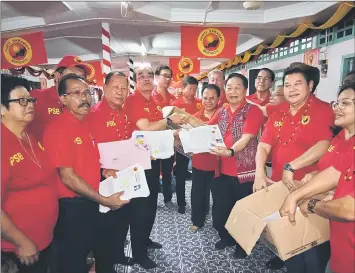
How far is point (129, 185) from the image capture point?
178 centimetres

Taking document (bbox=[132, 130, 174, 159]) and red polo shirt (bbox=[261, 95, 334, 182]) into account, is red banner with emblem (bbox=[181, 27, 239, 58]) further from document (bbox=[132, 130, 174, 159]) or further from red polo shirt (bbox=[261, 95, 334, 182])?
red polo shirt (bbox=[261, 95, 334, 182])

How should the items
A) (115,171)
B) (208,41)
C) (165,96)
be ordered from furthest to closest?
(208,41)
(165,96)
(115,171)

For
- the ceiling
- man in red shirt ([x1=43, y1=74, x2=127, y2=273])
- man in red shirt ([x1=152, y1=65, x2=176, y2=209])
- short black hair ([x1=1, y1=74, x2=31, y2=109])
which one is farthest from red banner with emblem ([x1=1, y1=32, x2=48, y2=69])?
short black hair ([x1=1, y1=74, x2=31, y2=109])

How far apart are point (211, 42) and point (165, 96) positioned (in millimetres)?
1101

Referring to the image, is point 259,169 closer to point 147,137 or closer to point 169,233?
point 147,137

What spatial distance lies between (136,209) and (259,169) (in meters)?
1.06

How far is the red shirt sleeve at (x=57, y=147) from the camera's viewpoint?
1.58m

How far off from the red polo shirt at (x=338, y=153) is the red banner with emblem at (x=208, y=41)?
2.85m

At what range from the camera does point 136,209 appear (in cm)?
234

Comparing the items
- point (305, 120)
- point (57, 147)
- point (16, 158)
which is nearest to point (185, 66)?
point (305, 120)

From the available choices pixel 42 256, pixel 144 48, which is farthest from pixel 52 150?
pixel 144 48

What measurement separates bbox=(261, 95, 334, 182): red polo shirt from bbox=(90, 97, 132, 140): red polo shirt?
3.87 ft

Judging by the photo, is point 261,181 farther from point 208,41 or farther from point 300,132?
point 208,41

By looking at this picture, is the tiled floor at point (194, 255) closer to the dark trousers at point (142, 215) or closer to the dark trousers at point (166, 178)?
the dark trousers at point (142, 215)
